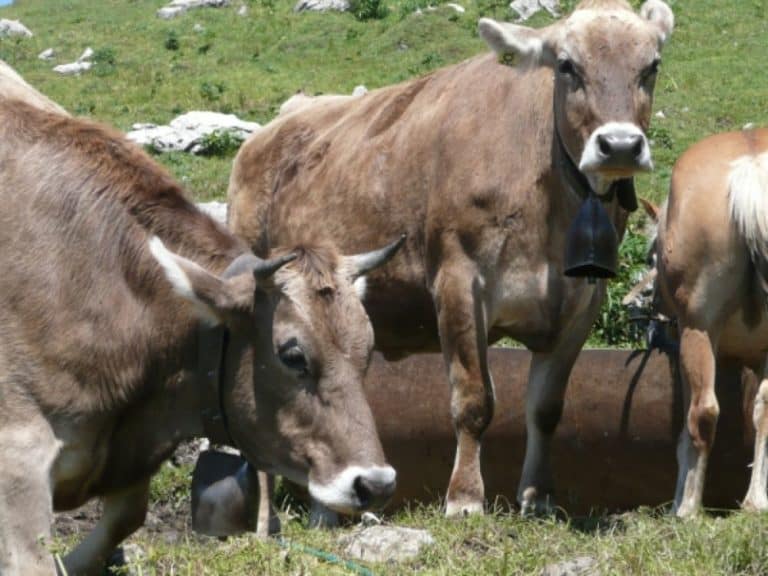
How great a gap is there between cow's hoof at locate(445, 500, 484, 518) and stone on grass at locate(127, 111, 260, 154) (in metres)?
12.4

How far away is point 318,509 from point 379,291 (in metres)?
1.39

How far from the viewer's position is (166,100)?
2505 centimetres

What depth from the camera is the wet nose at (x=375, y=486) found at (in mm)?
6125

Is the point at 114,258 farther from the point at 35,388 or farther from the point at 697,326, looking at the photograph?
the point at 697,326

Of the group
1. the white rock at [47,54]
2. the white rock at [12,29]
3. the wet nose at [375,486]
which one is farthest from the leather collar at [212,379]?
the white rock at [12,29]

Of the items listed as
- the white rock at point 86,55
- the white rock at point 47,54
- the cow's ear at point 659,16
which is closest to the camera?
the cow's ear at point 659,16

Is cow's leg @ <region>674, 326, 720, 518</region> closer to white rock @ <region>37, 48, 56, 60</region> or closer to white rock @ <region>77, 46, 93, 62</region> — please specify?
white rock @ <region>77, 46, 93, 62</region>

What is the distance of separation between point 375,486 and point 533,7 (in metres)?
23.5

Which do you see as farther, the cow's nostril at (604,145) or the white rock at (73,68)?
the white rock at (73,68)

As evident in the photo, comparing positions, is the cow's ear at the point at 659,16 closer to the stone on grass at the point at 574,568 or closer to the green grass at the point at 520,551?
the green grass at the point at 520,551

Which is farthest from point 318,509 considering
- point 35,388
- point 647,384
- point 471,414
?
point 35,388

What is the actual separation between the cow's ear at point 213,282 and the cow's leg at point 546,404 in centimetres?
316

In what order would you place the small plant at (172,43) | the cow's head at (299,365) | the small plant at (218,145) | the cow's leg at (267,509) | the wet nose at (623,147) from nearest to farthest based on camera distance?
the cow's head at (299,365) < the wet nose at (623,147) < the cow's leg at (267,509) < the small plant at (218,145) < the small plant at (172,43)

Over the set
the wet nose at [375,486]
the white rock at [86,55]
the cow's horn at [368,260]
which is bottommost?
the white rock at [86,55]
